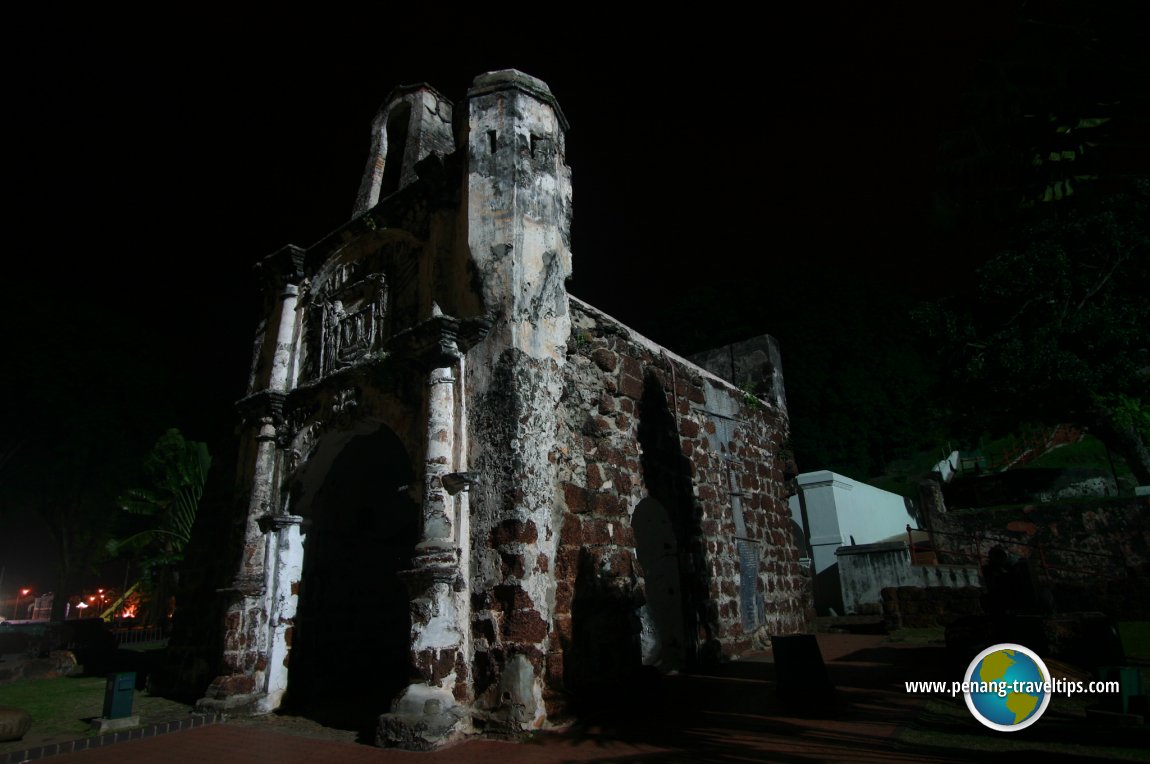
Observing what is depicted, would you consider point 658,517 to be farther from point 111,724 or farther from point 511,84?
point 111,724

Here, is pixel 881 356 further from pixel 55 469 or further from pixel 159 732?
pixel 55 469

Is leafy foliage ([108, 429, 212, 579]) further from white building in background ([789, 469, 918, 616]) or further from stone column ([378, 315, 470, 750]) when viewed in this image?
white building in background ([789, 469, 918, 616])

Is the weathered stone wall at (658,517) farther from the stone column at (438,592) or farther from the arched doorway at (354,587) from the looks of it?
the arched doorway at (354,587)

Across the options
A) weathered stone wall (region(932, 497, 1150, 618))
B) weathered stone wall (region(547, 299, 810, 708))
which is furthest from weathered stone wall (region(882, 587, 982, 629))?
weathered stone wall (region(932, 497, 1150, 618))

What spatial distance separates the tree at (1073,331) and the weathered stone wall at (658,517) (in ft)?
32.2

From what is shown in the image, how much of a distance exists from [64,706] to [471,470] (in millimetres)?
6647

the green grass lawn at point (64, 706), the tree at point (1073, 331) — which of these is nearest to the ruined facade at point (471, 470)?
the green grass lawn at point (64, 706)

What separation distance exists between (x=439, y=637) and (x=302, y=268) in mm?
6039

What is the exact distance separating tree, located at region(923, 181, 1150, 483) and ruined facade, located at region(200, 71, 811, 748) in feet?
36.1

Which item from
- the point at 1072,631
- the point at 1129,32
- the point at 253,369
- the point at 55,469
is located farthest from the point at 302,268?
the point at 55,469

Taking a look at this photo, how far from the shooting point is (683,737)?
4758 millimetres

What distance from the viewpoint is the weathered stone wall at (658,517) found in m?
6.36

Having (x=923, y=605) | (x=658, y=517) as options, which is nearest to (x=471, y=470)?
(x=658, y=517)

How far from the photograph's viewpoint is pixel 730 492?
387 inches
